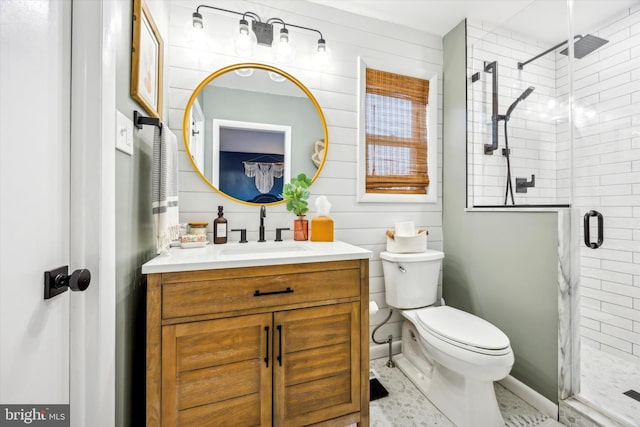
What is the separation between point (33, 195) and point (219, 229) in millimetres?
973

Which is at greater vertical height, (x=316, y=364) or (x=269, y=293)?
(x=269, y=293)

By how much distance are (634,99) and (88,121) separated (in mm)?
2494

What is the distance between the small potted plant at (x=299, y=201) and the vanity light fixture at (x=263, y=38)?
80 cm

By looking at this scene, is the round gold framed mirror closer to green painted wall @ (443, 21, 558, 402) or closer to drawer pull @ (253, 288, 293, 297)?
drawer pull @ (253, 288, 293, 297)

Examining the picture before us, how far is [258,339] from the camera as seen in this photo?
1.13 m

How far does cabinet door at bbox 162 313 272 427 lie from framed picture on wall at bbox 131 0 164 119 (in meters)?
0.92

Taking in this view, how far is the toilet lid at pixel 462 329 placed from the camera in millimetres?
1305

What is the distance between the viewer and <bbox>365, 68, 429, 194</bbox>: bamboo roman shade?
203 centimetres

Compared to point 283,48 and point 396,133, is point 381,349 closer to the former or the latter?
point 396,133

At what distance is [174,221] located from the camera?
1.27 m

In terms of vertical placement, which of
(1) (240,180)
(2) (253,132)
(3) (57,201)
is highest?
(2) (253,132)

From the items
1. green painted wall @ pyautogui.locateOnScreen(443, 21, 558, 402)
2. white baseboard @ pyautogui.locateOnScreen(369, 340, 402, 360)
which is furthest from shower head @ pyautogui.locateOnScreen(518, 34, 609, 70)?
white baseboard @ pyautogui.locateOnScreen(369, 340, 402, 360)

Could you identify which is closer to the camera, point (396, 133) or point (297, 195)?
point (297, 195)

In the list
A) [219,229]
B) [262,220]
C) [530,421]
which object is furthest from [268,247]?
[530,421]
